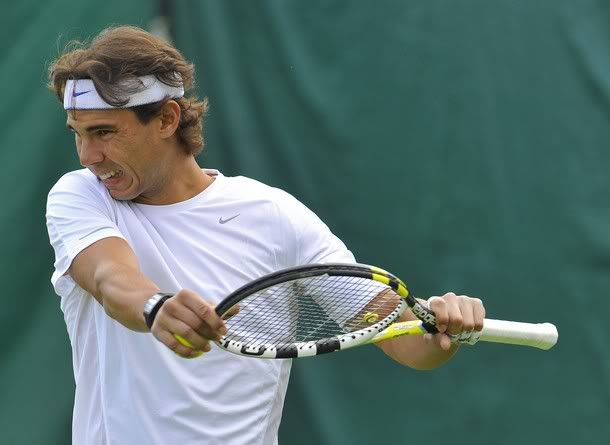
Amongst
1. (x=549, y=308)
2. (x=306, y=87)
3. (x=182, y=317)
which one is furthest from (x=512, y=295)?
(x=182, y=317)

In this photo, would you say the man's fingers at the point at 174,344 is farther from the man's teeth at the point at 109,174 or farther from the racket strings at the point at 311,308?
the man's teeth at the point at 109,174

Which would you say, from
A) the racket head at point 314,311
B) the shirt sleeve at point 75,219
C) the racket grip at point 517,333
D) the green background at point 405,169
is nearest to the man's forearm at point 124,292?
the shirt sleeve at point 75,219

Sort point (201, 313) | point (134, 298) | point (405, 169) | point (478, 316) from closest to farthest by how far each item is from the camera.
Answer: point (201, 313)
point (134, 298)
point (478, 316)
point (405, 169)

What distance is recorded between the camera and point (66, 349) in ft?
15.3

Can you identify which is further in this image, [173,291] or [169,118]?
[169,118]

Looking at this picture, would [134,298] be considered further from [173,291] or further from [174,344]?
[173,291]

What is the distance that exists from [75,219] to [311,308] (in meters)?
0.64

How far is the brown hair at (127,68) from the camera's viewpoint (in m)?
3.24

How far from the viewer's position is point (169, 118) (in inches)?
134

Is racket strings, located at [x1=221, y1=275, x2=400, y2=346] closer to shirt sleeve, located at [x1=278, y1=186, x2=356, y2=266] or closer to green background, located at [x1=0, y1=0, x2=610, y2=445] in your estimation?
shirt sleeve, located at [x1=278, y1=186, x2=356, y2=266]

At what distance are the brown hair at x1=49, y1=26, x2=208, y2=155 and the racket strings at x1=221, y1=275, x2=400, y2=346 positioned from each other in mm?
585

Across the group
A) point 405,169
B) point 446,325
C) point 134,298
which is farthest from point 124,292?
point 405,169

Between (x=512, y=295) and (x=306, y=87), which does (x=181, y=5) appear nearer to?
(x=306, y=87)

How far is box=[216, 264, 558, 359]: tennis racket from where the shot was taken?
9.24ft
